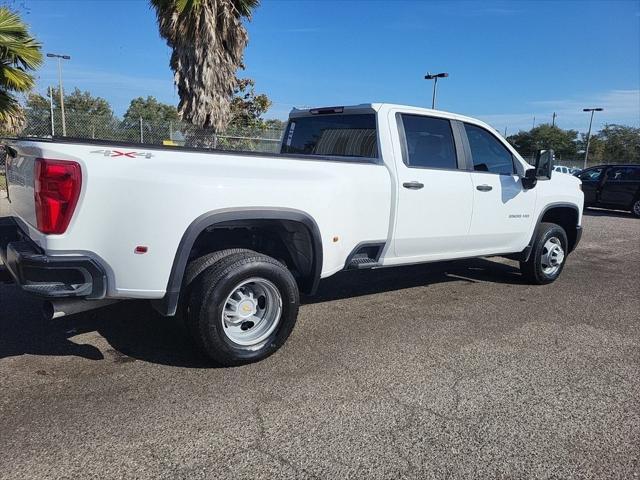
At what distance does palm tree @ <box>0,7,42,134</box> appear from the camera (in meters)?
10.1

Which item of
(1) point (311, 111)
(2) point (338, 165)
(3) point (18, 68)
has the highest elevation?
(3) point (18, 68)

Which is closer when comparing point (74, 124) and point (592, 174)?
point (74, 124)

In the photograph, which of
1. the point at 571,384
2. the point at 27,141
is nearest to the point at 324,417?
the point at 571,384

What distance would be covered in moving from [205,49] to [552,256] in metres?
9.91

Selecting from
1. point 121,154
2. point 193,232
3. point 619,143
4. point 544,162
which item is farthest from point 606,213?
point 619,143

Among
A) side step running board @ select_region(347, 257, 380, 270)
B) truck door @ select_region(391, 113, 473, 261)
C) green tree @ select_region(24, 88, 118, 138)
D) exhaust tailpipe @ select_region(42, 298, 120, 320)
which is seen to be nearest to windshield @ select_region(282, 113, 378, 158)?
truck door @ select_region(391, 113, 473, 261)

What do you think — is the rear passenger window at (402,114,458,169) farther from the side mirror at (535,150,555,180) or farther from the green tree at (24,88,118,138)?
the green tree at (24,88,118,138)

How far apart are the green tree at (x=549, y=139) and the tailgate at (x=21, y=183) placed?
70.2 metres

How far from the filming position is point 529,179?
584cm

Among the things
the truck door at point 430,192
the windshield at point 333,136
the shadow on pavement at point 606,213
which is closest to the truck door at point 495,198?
the truck door at point 430,192

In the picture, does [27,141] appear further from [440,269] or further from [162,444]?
[440,269]

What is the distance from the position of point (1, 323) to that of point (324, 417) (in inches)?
121

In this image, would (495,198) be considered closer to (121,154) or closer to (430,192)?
(430,192)

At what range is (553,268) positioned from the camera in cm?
665
